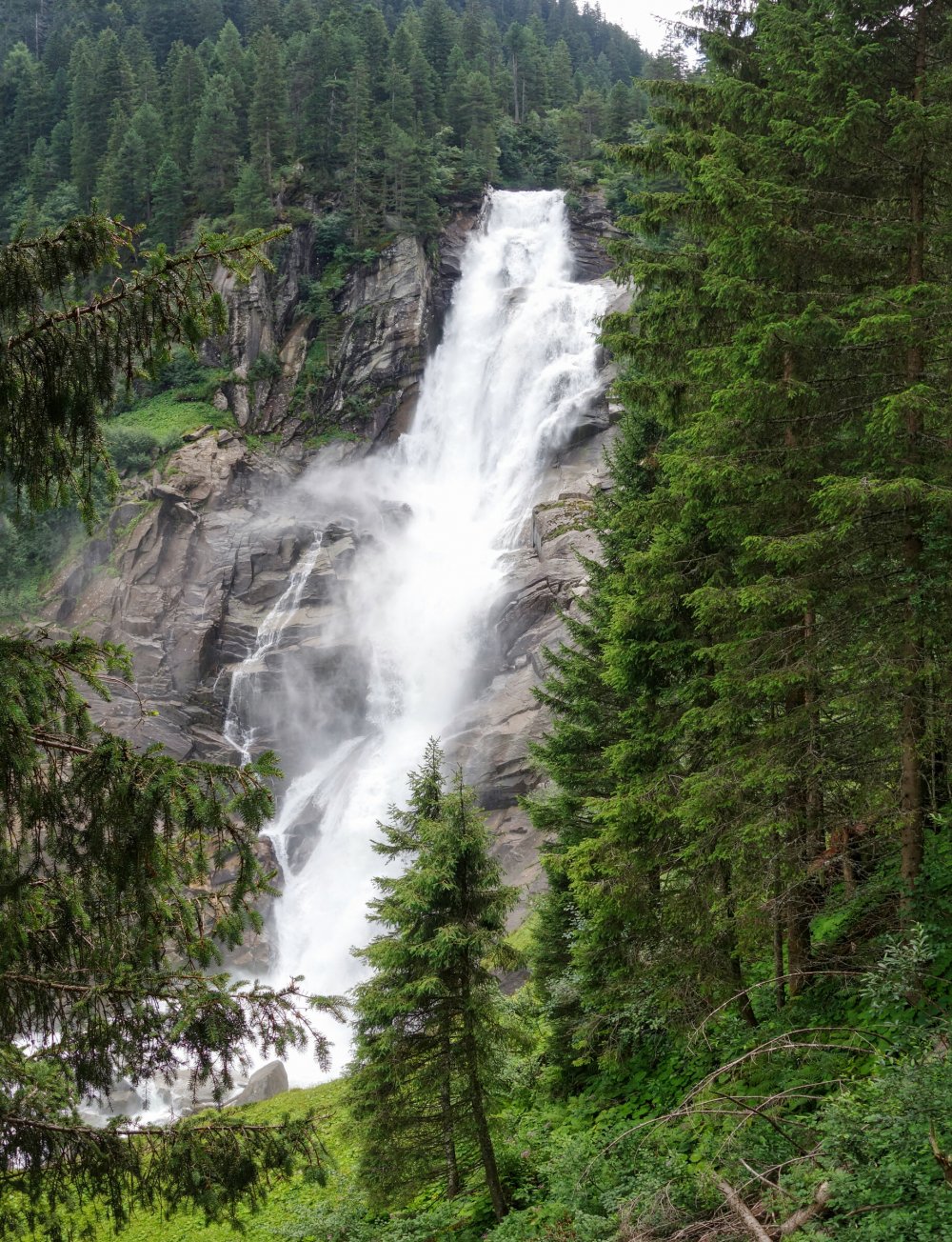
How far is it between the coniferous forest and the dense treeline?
43611 mm

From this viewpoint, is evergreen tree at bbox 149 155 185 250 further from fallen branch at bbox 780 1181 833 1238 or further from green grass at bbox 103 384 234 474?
fallen branch at bbox 780 1181 833 1238

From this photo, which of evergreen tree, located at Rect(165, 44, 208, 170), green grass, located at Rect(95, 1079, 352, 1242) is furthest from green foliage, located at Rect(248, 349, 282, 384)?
green grass, located at Rect(95, 1079, 352, 1242)

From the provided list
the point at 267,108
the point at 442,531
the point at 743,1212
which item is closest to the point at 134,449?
the point at 442,531

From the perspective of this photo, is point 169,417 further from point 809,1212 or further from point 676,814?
point 809,1212

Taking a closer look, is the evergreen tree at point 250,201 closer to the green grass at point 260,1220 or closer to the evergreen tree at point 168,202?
the evergreen tree at point 168,202

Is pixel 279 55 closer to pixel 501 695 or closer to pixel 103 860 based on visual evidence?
pixel 501 695

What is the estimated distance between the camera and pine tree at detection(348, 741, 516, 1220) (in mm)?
8633

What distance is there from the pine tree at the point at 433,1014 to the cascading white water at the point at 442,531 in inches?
552

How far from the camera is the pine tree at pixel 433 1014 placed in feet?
28.3

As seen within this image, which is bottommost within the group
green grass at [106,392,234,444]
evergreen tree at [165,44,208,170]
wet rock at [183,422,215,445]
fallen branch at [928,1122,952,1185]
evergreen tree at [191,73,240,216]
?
fallen branch at [928,1122,952,1185]

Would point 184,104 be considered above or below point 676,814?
above

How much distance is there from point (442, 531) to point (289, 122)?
1263 inches

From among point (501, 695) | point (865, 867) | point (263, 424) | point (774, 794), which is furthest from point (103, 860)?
point (263, 424)

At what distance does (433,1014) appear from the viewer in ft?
29.5
